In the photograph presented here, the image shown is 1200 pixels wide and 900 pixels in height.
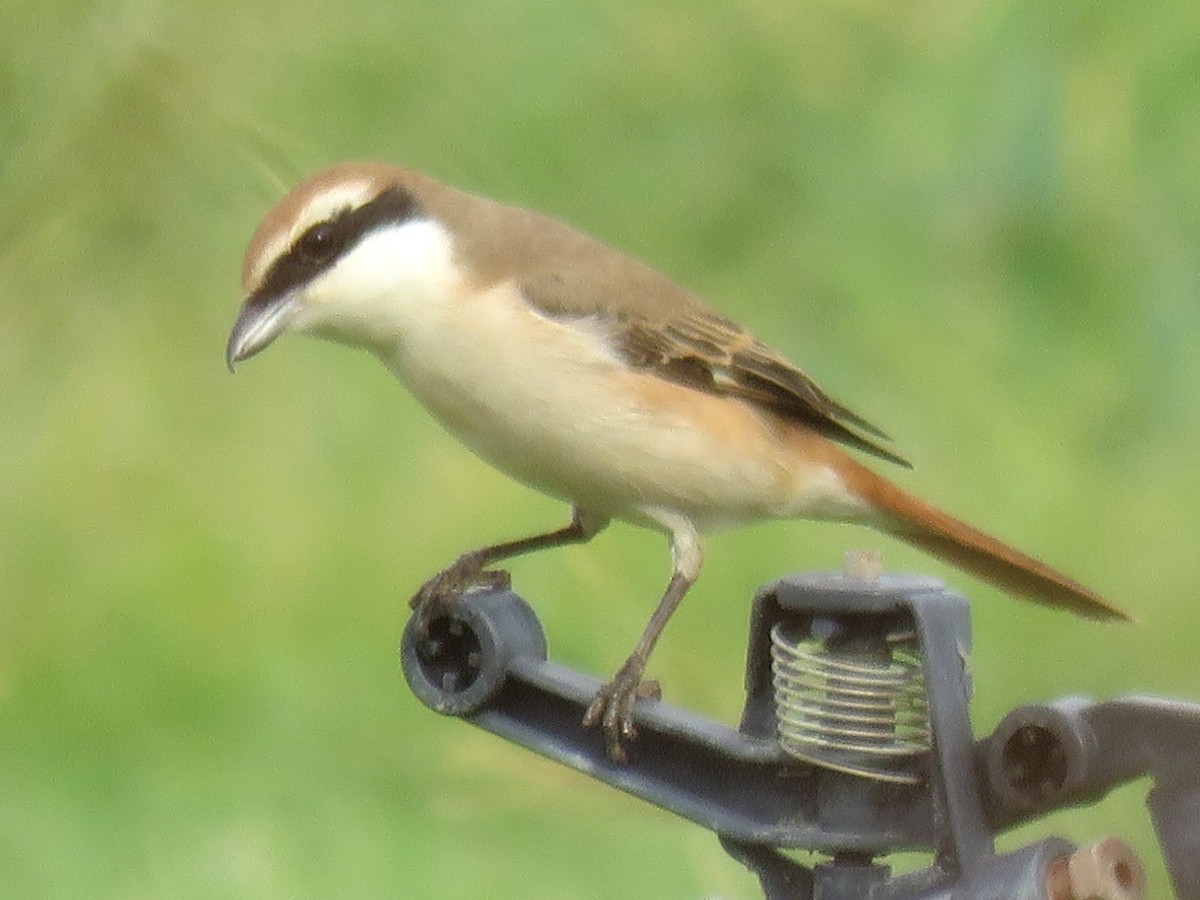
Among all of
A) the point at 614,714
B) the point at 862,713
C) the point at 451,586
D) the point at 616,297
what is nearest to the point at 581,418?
the point at 616,297

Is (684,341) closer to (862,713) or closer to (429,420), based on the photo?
(429,420)

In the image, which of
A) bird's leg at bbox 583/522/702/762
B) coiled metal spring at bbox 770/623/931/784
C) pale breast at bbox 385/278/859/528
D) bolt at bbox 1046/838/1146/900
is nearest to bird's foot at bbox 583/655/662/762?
bird's leg at bbox 583/522/702/762

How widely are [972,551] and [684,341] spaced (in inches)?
13.5

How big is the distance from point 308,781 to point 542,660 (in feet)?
1.51

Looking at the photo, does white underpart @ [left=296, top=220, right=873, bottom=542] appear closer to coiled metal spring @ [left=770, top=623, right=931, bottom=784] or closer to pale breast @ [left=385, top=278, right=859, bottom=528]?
pale breast @ [left=385, top=278, right=859, bottom=528]

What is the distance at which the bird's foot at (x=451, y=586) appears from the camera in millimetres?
1468

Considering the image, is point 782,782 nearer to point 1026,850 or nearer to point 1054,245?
point 1026,850

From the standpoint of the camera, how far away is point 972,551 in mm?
1780

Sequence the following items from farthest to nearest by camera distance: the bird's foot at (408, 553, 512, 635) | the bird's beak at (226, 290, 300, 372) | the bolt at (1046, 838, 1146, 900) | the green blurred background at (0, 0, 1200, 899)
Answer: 1. the green blurred background at (0, 0, 1200, 899)
2. the bird's beak at (226, 290, 300, 372)
3. the bird's foot at (408, 553, 512, 635)
4. the bolt at (1046, 838, 1146, 900)

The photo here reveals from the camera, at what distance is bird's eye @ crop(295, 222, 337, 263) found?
67.2 inches

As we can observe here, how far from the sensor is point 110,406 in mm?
1764

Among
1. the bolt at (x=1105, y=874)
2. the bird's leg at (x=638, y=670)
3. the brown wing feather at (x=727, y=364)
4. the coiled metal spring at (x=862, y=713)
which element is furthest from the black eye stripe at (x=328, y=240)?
the bolt at (x=1105, y=874)

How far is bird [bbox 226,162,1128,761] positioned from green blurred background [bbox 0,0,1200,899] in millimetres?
49

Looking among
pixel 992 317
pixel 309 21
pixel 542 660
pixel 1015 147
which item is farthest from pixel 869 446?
pixel 309 21
